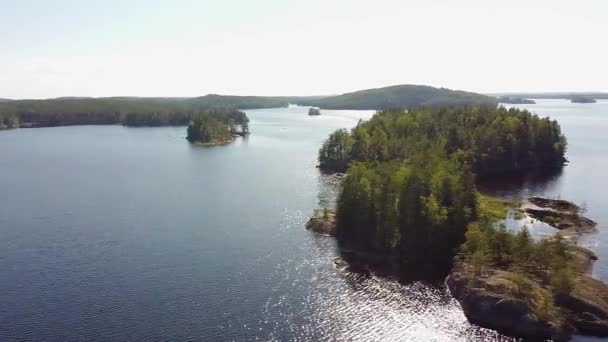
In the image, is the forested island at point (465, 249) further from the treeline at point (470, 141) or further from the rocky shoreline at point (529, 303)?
the treeline at point (470, 141)

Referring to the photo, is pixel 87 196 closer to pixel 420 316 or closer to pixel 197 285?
pixel 197 285

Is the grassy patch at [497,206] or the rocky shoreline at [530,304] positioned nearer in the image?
the rocky shoreline at [530,304]

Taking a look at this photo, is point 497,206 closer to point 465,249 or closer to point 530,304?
point 465,249

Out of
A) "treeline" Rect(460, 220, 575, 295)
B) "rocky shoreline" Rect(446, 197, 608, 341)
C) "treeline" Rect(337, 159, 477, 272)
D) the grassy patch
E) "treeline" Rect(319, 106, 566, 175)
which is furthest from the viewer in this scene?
"treeline" Rect(319, 106, 566, 175)

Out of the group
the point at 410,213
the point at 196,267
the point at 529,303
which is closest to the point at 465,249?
the point at 410,213

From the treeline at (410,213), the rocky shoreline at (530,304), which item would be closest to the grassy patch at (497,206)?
the treeline at (410,213)

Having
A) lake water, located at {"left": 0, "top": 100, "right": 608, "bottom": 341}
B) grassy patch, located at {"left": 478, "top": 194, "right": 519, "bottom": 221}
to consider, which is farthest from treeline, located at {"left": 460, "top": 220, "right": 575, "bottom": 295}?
grassy patch, located at {"left": 478, "top": 194, "right": 519, "bottom": 221}

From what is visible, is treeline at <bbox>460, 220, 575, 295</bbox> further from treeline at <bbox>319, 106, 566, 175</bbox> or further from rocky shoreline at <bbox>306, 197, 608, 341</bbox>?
treeline at <bbox>319, 106, 566, 175</bbox>
